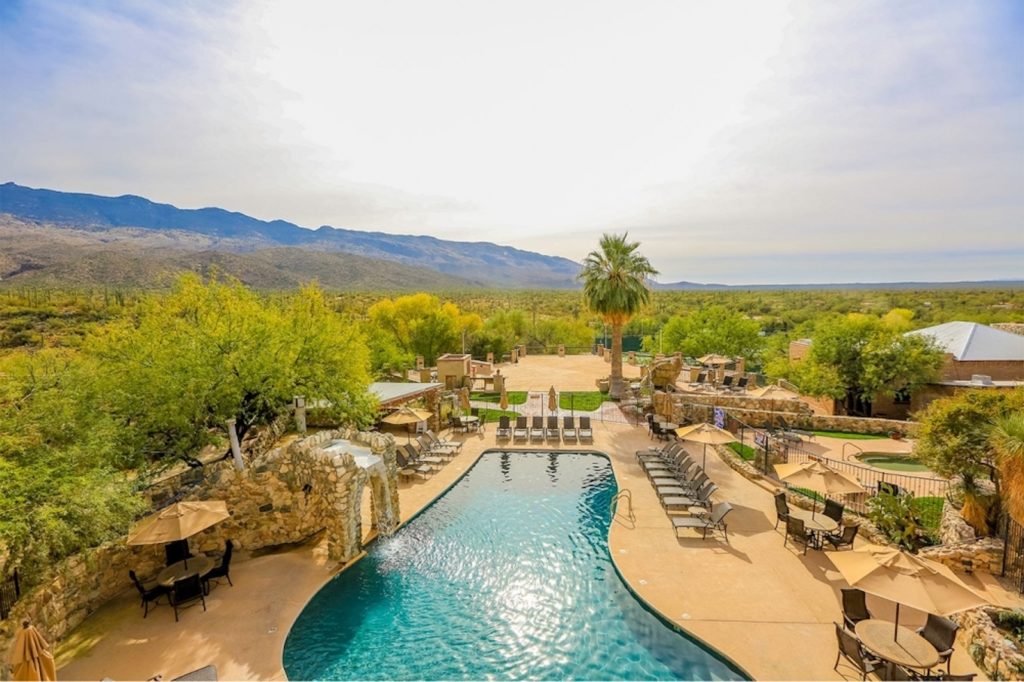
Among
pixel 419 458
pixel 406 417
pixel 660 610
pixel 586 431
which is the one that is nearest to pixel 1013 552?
pixel 660 610

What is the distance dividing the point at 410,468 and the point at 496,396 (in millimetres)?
12153

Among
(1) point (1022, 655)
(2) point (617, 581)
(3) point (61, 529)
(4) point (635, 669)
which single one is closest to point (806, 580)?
(1) point (1022, 655)

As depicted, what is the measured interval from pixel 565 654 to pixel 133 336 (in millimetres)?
13172

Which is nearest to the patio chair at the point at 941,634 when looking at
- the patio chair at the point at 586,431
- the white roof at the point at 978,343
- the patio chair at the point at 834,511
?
the patio chair at the point at 834,511

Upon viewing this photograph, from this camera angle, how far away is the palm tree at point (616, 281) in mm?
25781

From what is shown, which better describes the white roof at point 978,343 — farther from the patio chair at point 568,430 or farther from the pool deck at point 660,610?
the pool deck at point 660,610

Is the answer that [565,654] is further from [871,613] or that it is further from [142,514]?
[142,514]

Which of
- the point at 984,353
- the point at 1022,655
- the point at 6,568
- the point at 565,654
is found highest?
the point at 984,353

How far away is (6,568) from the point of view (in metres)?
7.96

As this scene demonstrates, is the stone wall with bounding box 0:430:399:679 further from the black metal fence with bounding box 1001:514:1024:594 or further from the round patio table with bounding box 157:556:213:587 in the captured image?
the black metal fence with bounding box 1001:514:1024:594

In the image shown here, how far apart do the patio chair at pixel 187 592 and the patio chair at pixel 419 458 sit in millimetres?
7448

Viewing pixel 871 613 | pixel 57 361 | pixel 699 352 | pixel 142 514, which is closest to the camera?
pixel 871 613

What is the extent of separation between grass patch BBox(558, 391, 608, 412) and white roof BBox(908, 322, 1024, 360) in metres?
16.1

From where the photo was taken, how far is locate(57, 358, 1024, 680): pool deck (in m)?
7.95
